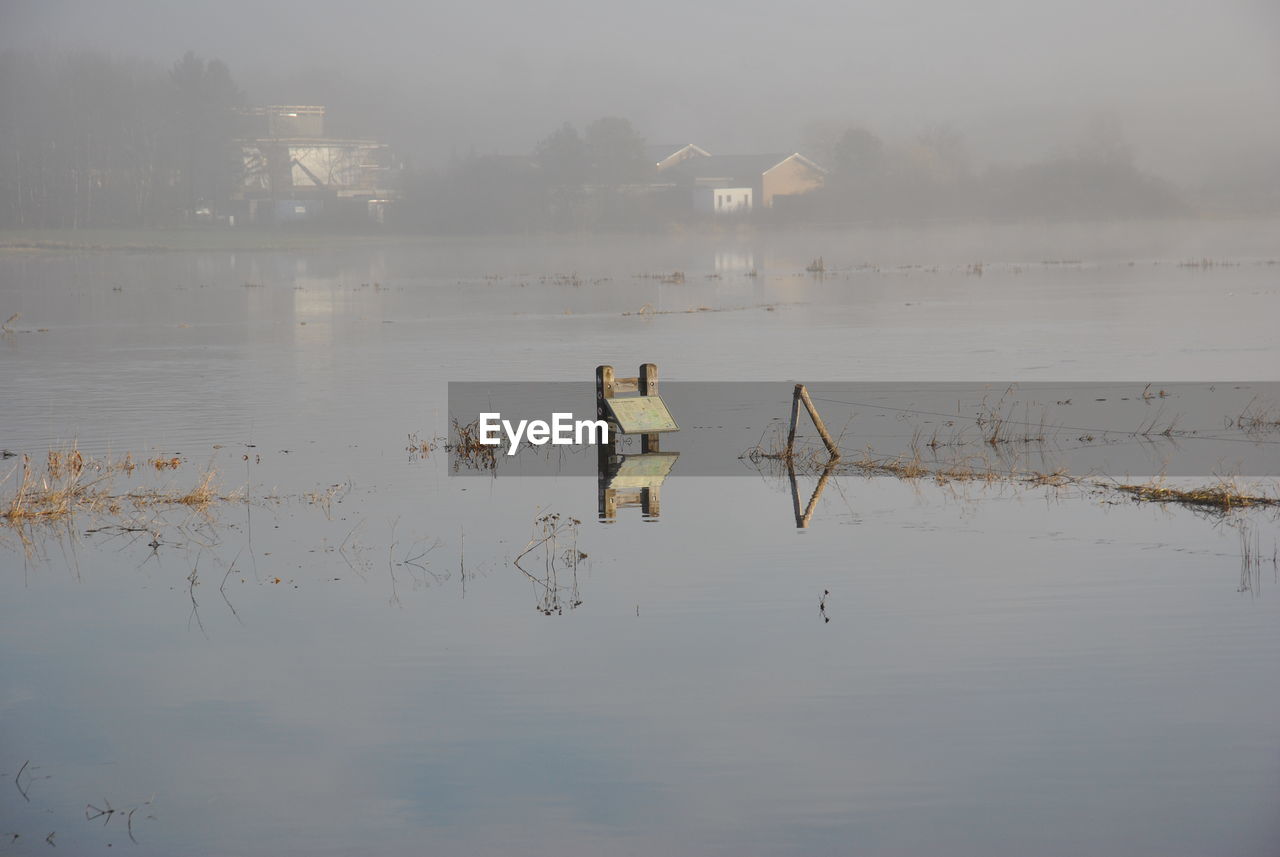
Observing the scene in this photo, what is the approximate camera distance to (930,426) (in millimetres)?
25203

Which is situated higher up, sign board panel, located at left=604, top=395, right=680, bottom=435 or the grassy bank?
the grassy bank

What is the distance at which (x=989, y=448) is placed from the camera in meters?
22.2

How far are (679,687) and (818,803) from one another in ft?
7.52

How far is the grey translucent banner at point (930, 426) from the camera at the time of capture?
69.6 feet

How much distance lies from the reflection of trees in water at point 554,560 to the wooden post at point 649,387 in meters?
4.48

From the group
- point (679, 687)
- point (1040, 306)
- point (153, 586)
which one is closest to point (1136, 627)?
point (679, 687)

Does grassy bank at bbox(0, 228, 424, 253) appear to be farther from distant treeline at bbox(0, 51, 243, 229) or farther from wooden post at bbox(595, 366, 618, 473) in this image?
wooden post at bbox(595, 366, 618, 473)

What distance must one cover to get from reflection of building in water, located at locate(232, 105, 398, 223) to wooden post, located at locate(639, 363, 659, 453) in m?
119

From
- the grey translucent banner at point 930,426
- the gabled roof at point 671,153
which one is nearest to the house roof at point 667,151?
the gabled roof at point 671,153

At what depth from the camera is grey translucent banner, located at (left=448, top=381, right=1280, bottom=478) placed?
21.2 metres

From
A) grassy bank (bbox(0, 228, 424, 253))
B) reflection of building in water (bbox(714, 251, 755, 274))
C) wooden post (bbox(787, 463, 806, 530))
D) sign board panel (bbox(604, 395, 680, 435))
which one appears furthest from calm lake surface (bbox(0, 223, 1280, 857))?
grassy bank (bbox(0, 228, 424, 253))

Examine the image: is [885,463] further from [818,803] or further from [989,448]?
[818,803]

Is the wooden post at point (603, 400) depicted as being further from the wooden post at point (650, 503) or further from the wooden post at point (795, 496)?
the wooden post at point (795, 496)

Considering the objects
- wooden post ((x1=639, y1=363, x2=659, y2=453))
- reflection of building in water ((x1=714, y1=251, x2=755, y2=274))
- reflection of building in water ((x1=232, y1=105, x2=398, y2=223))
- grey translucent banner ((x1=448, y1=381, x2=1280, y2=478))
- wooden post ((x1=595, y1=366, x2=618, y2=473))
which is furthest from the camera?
reflection of building in water ((x1=232, y1=105, x2=398, y2=223))
